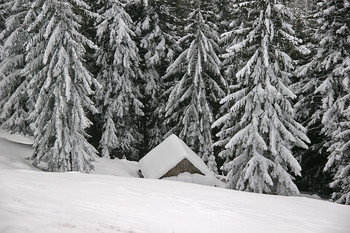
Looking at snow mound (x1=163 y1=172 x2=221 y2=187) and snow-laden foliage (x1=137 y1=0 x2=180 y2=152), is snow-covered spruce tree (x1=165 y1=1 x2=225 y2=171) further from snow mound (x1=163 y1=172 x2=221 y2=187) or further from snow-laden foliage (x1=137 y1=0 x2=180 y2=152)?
snow mound (x1=163 y1=172 x2=221 y2=187)

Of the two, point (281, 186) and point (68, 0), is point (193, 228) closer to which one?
point (281, 186)

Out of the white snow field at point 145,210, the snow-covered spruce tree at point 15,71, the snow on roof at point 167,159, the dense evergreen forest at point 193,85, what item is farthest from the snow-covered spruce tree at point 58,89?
the white snow field at point 145,210

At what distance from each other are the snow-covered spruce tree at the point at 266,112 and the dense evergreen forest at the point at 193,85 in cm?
5

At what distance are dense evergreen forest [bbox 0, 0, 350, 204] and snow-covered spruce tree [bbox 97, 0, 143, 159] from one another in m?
0.10

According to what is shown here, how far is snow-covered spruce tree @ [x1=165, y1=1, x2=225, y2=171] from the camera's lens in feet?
80.2

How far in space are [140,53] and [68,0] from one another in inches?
537

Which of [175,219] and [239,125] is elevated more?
[239,125]

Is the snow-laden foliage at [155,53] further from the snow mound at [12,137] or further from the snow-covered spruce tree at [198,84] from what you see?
the snow mound at [12,137]

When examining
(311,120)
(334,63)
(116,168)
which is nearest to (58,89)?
(116,168)

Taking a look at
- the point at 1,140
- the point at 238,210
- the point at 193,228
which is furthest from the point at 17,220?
the point at 1,140

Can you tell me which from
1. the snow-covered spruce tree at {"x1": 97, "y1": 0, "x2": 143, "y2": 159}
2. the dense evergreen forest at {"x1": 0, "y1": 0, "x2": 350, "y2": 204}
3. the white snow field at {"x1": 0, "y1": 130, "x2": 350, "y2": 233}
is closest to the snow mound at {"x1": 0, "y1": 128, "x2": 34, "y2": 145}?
the dense evergreen forest at {"x1": 0, "y1": 0, "x2": 350, "y2": 204}

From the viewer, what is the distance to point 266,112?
15.4 meters

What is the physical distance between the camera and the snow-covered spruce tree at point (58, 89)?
16562 millimetres

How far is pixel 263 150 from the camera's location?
15836 millimetres
